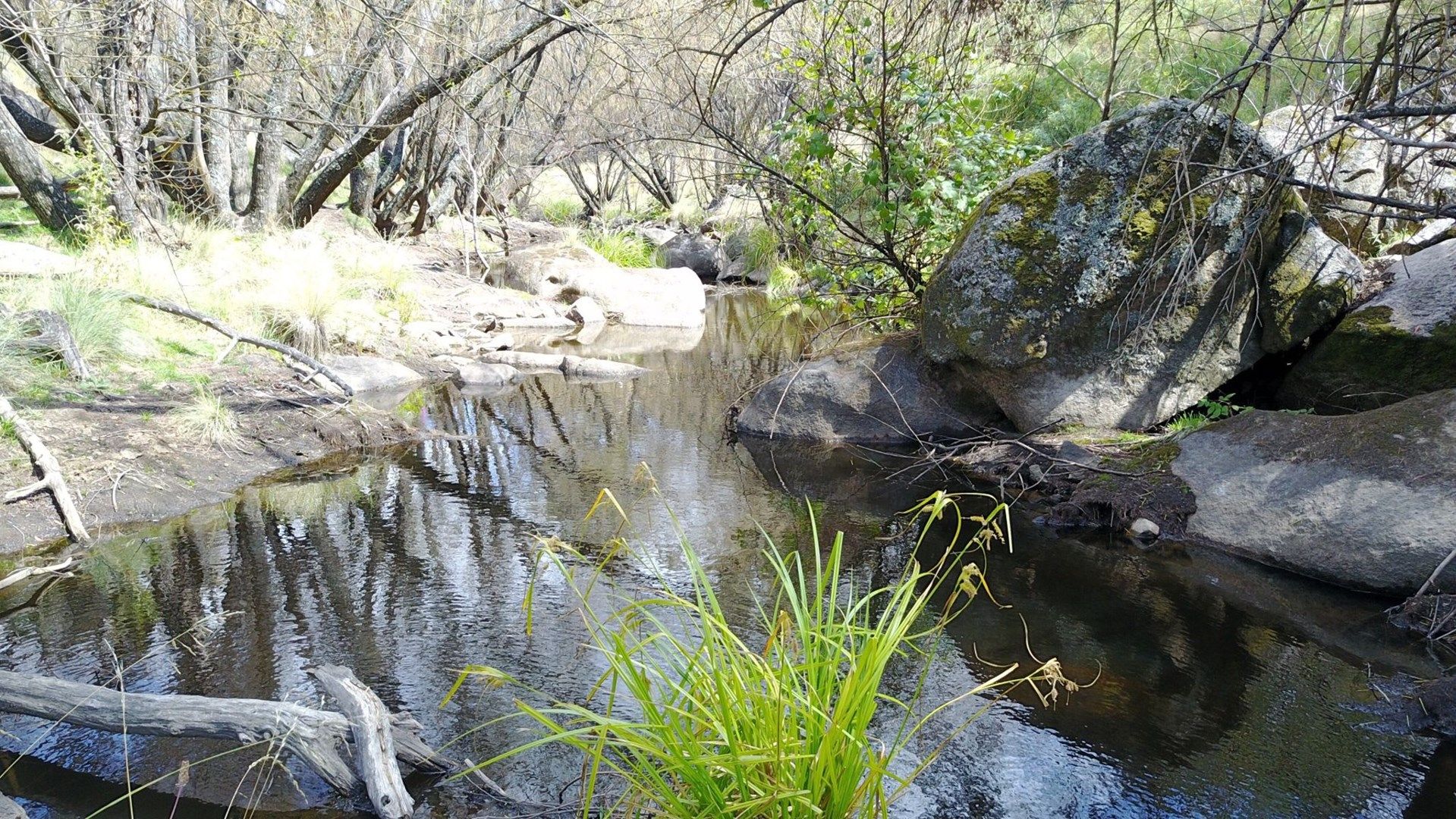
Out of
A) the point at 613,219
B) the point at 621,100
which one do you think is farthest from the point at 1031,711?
the point at 613,219

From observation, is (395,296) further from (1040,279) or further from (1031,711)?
(1031,711)

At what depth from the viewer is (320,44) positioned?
1071 cm

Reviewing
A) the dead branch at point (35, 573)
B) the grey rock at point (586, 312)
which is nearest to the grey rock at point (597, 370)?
the grey rock at point (586, 312)

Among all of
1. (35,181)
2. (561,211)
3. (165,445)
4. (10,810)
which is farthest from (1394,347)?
(561,211)

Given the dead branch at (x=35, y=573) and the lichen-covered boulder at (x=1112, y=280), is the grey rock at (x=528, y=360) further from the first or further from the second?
the dead branch at (x=35, y=573)

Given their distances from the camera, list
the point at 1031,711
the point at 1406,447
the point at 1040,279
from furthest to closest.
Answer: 1. the point at 1040,279
2. the point at 1406,447
3. the point at 1031,711

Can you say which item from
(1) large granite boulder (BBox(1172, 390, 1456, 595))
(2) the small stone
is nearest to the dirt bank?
(2) the small stone

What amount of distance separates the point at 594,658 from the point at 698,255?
16.4 metres

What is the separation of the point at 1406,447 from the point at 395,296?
34.3ft

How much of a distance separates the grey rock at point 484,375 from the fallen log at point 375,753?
7431mm

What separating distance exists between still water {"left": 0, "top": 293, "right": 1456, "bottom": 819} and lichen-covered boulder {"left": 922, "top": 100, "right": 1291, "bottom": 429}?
4.11ft

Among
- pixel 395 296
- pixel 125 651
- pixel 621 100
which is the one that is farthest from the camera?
pixel 621 100

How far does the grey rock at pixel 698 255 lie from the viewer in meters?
20.3

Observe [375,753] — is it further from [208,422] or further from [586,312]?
[586,312]
